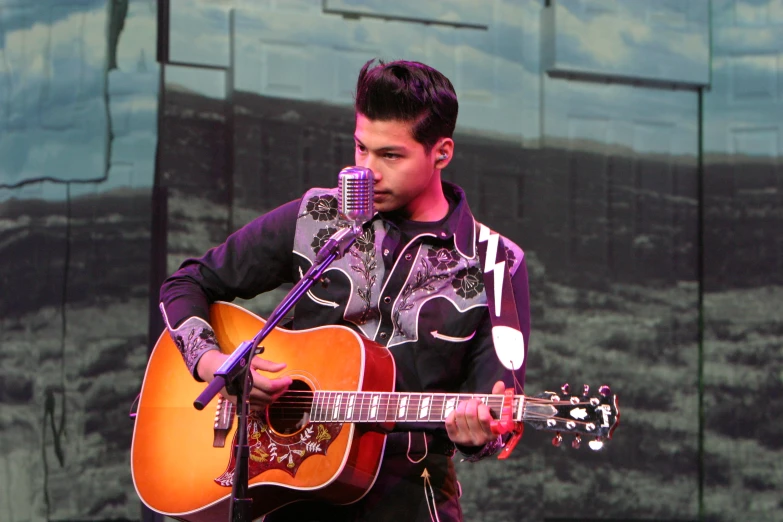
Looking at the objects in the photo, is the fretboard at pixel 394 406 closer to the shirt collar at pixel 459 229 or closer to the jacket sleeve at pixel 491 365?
the jacket sleeve at pixel 491 365

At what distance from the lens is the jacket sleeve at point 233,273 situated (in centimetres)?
292

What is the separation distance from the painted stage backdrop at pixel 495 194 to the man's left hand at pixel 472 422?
2.75m

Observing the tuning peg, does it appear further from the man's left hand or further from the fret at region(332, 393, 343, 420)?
the fret at region(332, 393, 343, 420)

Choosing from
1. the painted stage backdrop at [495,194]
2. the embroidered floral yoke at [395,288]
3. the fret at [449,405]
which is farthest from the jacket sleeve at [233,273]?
the painted stage backdrop at [495,194]

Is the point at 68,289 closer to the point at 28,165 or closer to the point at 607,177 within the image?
the point at 28,165

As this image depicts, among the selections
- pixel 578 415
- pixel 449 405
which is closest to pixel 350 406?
pixel 449 405

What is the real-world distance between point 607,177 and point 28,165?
2.94m

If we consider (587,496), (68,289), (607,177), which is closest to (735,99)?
(607,177)

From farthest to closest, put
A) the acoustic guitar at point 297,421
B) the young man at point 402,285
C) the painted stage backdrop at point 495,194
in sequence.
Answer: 1. the painted stage backdrop at point 495,194
2. the young man at point 402,285
3. the acoustic guitar at point 297,421

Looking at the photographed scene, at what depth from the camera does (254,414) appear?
9.11ft

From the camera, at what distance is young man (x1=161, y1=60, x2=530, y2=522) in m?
2.61

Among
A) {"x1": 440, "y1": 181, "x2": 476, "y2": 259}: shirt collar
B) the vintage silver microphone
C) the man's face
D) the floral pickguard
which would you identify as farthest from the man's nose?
the floral pickguard

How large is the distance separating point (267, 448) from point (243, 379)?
493 mm

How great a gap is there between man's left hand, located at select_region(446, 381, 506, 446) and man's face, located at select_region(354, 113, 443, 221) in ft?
2.00
